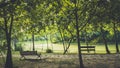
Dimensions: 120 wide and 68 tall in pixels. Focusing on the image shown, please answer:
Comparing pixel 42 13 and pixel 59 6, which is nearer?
pixel 59 6

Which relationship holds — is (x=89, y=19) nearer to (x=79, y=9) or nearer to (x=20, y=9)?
(x=79, y=9)

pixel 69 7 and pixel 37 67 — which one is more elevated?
pixel 69 7

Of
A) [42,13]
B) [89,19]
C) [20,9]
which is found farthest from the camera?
[42,13]

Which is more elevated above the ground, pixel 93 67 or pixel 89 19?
pixel 89 19

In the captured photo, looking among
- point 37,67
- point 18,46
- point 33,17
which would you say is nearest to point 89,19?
point 33,17

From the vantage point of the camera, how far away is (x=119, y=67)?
22641mm

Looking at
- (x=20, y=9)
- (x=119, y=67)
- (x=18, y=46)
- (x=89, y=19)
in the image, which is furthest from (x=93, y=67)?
(x=18, y=46)

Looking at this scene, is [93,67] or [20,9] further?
[93,67]

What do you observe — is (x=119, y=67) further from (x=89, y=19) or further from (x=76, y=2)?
(x=76, y=2)

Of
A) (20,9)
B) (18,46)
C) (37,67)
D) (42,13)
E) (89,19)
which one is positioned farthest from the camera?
(18,46)

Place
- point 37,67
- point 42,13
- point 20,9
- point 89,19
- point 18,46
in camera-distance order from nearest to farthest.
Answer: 1. point 20,9
2. point 89,19
3. point 37,67
4. point 42,13
5. point 18,46

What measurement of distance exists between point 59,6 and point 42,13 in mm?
3781

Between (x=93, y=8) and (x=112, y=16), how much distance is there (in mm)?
1625

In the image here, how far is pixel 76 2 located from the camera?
22.3 m
